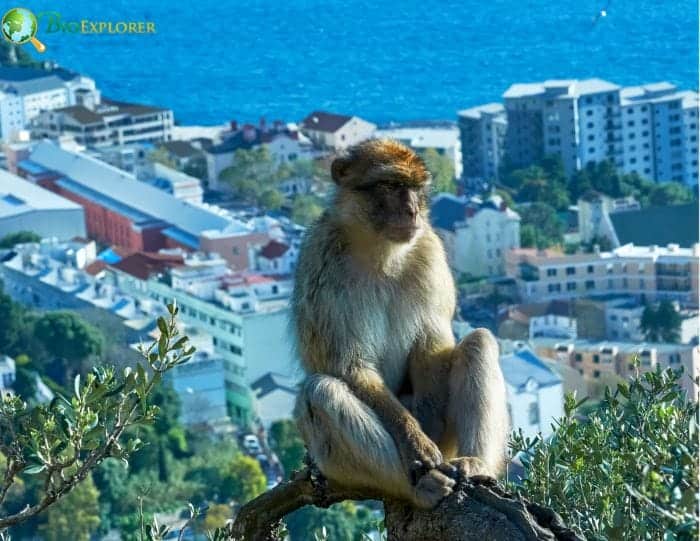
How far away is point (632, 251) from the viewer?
4697 centimetres

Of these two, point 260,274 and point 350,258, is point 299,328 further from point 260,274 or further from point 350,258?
point 260,274

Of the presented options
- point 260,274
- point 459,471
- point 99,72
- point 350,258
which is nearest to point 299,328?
point 350,258

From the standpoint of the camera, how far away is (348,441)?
3.79 metres

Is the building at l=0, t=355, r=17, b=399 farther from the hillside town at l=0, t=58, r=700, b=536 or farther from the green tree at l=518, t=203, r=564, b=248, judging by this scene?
the green tree at l=518, t=203, r=564, b=248

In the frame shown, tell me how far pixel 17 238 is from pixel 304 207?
7860 mm

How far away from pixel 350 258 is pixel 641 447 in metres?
0.89

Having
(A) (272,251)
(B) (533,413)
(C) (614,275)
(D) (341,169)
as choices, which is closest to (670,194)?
(C) (614,275)

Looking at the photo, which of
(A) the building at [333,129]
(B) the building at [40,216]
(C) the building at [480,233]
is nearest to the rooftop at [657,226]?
(C) the building at [480,233]

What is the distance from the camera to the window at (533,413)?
1287 inches

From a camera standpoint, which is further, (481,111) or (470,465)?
(481,111)

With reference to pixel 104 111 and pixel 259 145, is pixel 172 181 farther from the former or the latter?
pixel 104 111

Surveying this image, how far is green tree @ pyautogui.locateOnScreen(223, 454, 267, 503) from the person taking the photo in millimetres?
33812

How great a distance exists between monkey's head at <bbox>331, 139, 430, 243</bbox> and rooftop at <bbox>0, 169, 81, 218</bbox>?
46.1 metres

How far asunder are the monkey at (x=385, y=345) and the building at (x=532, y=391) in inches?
1048
